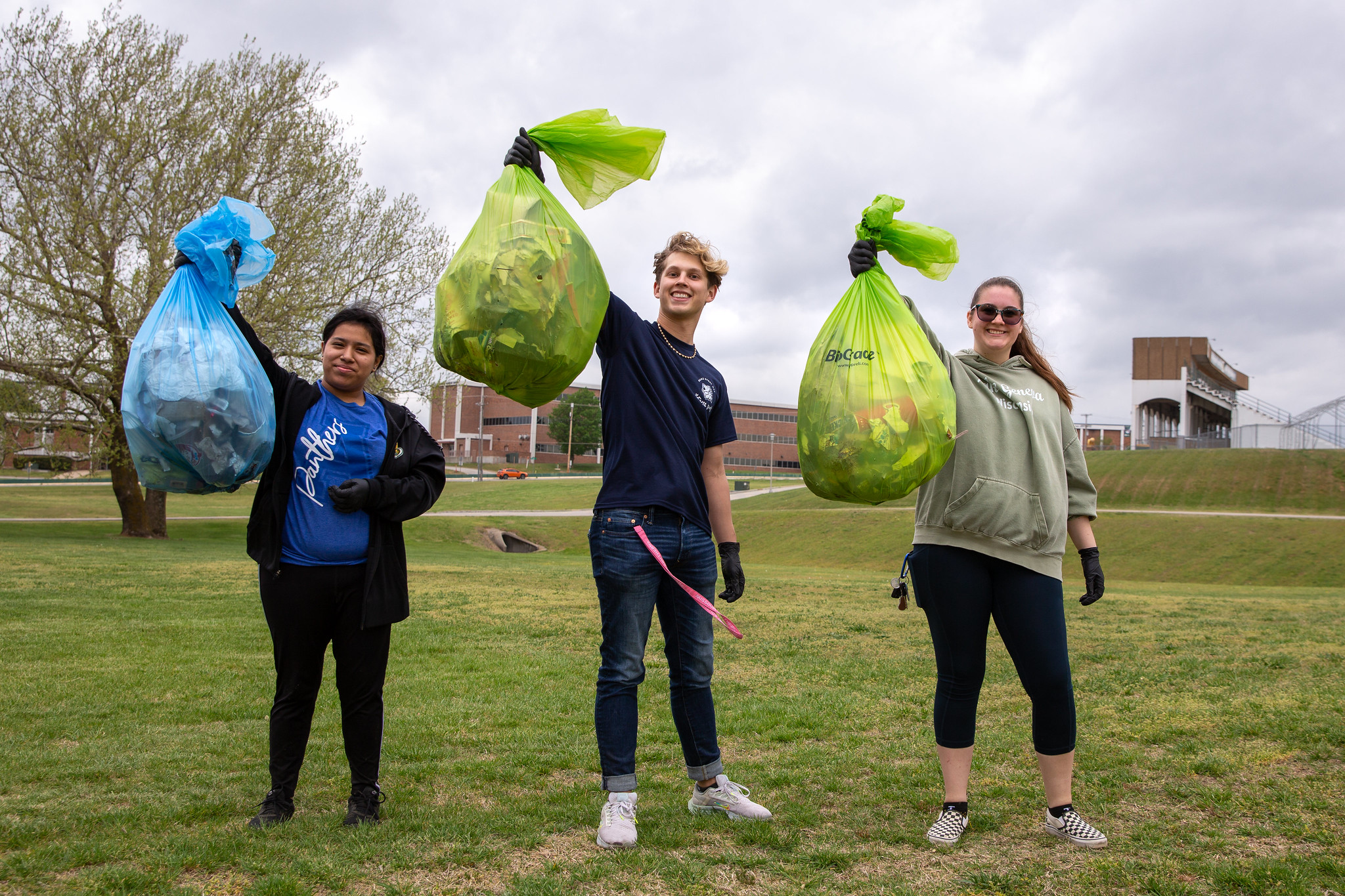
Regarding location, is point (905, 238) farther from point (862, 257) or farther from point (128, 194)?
point (128, 194)

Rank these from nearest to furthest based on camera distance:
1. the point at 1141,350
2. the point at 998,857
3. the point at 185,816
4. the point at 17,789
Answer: the point at 998,857
the point at 185,816
the point at 17,789
the point at 1141,350

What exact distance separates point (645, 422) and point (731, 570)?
65 cm

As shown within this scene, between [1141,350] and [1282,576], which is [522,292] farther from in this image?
[1141,350]

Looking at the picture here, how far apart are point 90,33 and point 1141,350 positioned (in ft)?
200

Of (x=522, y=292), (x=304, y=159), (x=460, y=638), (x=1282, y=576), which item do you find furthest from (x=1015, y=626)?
(x=1282, y=576)

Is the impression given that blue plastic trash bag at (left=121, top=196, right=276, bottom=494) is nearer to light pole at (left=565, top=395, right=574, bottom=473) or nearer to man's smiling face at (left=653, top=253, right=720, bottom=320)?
man's smiling face at (left=653, top=253, right=720, bottom=320)

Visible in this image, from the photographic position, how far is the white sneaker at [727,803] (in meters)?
2.82

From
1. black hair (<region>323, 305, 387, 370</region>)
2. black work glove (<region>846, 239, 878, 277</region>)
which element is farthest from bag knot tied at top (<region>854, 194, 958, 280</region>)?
black hair (<region>323, 305, 387, 370</region>)

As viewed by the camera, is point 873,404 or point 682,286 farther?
point 682,286

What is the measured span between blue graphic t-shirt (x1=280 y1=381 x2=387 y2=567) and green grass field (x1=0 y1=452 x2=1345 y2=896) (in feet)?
2.89

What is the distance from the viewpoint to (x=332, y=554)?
2736mm

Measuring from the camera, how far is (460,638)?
6.56 m

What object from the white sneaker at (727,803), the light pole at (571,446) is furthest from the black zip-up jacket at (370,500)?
the light pole at (571,446)

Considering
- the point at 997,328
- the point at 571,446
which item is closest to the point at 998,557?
the point at 997,328
